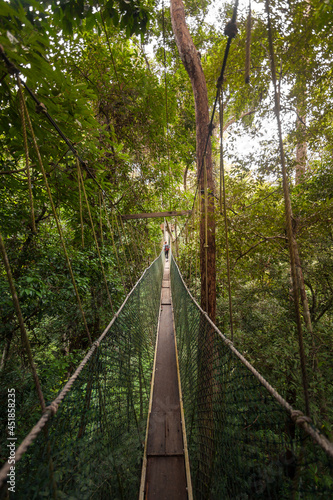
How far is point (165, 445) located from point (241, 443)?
74 centimetres

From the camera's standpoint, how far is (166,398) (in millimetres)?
1799

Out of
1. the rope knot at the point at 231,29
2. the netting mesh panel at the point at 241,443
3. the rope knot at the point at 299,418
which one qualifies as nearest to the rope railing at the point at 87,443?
the netting mesh panel at the point at 241,443

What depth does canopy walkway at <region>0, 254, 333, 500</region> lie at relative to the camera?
0.57 meters

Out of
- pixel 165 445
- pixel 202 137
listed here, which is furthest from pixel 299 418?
pixel 202 137

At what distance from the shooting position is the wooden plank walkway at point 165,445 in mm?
1156

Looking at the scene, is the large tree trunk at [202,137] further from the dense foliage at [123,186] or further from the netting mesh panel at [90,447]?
the netting mesh panel at [90,447]

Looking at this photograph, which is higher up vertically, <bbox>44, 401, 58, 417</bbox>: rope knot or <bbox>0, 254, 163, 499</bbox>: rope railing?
<bbox>44, 401, 58, 417</bbox>: rope knot

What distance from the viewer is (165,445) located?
4.55 feet

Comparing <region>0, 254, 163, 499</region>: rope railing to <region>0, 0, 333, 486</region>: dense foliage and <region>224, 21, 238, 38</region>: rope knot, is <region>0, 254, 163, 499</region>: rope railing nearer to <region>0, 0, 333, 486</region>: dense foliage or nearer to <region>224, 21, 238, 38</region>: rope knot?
<region>0, 0, 333, 486</region>: dense foliage

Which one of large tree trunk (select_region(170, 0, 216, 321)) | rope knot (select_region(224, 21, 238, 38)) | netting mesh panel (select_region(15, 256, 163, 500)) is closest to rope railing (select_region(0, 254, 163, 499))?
netting mesh panel (select_region(15, 256, 163, 500))

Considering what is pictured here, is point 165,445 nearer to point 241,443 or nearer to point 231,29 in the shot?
point 241,443

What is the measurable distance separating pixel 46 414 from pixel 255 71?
10.0 ft

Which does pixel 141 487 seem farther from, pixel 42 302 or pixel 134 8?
pixel 134 8

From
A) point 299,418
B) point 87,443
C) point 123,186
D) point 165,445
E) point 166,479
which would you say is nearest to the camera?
point 299,418
